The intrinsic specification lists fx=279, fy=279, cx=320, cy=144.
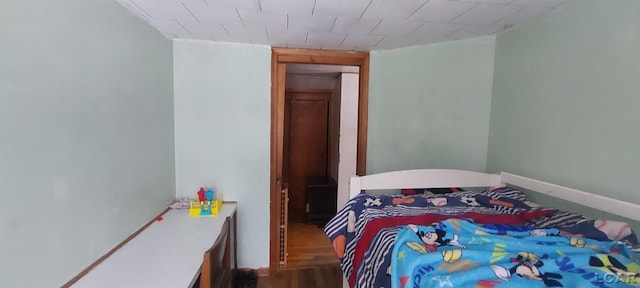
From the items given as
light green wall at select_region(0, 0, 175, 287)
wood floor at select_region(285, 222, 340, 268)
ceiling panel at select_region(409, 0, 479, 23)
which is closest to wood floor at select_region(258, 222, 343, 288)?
wood floor at select_region(285, 222, 340, 268)

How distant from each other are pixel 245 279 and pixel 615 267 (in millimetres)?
2174

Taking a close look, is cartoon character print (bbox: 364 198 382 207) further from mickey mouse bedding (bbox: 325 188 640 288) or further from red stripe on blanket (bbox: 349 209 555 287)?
red stripe on blanket (bbox: 349 209 555 287)

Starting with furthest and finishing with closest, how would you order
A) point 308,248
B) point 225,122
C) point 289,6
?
point 308,248, point 225,122, point 289,6

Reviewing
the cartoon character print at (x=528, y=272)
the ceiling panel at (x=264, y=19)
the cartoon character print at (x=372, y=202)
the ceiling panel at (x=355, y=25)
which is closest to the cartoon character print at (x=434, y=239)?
the cartoon character print at (x=528, y=272)

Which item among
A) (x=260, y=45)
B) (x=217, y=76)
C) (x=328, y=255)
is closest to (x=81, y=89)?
(x=217, y=76)

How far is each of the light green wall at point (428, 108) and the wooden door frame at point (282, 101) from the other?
0.19ft

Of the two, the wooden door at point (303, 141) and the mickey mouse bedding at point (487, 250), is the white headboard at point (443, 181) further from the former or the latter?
the wooden door at point (303, 141)

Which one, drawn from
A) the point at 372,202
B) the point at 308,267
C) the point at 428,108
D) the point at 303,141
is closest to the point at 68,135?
the point at 372,202

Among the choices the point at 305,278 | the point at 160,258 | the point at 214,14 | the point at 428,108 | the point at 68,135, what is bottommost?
the point at 305,278

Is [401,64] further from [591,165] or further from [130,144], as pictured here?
[130,144]

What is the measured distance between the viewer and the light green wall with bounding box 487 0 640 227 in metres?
1.27

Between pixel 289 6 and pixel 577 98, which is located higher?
pixel 289 6

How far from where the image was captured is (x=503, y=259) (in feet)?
2.98

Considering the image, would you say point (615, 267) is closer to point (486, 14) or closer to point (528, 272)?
point (528, 272)
